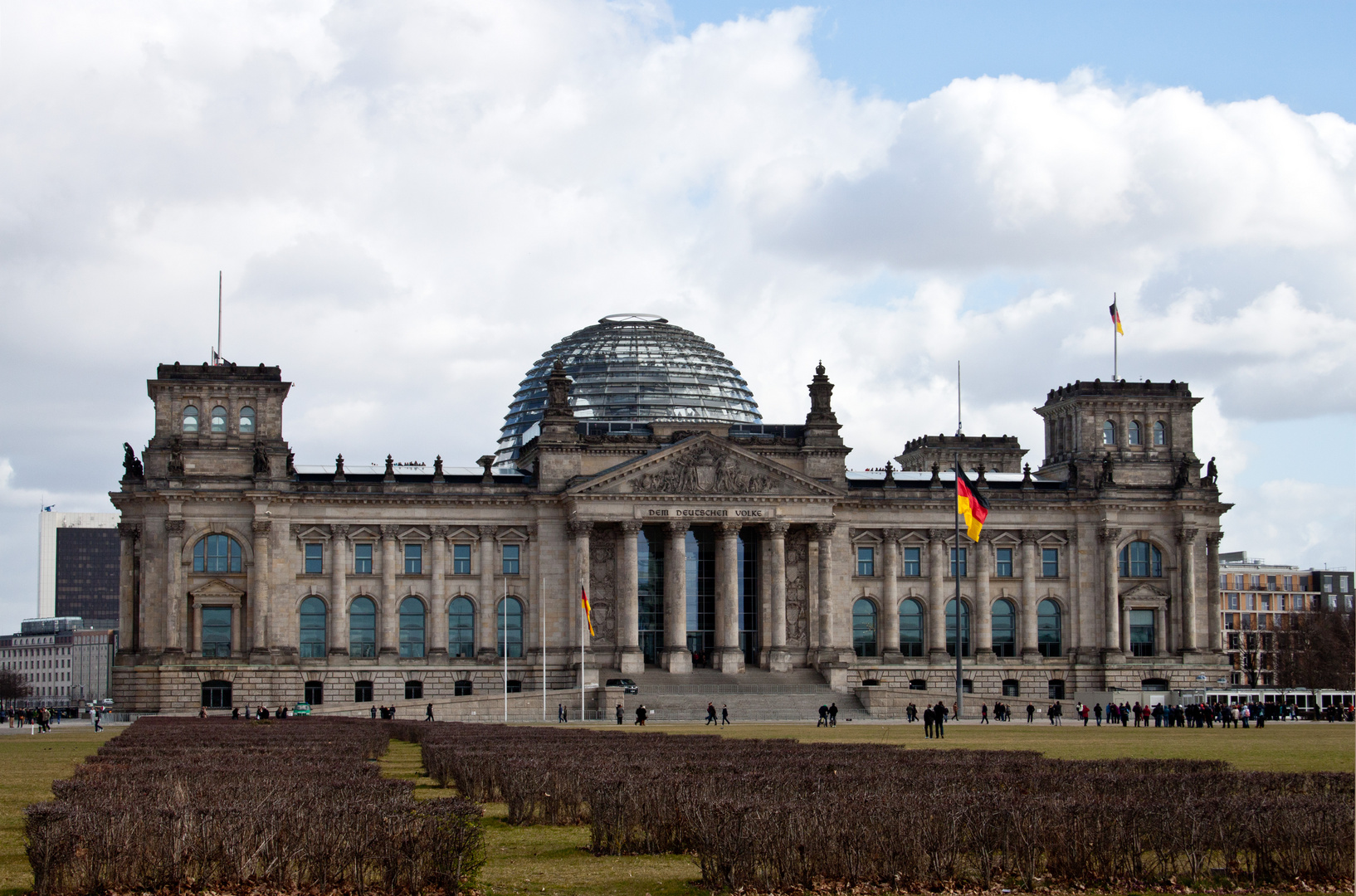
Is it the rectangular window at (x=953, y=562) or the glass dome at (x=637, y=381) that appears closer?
the rectangular window at (x=953, y=562)

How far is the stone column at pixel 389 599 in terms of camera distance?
113 meters

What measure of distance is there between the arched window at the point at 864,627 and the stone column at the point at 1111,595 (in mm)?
15383

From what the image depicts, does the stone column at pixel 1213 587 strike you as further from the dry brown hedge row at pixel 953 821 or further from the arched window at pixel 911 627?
the dry brown hedge row at pixel 953 821

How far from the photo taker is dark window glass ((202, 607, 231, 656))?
11162 cm

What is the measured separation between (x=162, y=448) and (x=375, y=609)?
16.6 meters

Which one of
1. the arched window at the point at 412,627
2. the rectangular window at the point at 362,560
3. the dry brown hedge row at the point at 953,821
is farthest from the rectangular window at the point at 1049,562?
the dry brown hedge row at the point at 953,821

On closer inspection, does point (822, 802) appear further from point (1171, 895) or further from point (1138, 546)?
point (1138, 546)

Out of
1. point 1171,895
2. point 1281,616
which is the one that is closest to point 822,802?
point 1171,895

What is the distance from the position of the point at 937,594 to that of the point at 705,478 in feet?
60.3

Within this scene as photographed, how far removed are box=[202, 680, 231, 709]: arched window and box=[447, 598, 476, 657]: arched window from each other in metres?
14.1

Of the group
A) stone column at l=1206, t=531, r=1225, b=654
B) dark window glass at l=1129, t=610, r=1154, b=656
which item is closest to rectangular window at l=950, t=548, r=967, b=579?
dark window glass at l=1129, t=610, r=1154, b=656

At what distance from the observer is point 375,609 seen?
113812mm

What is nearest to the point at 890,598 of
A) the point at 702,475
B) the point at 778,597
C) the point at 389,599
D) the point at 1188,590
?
the point at 778,597

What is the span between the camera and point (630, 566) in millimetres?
113312
